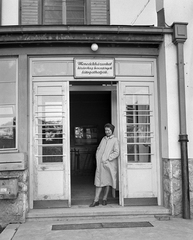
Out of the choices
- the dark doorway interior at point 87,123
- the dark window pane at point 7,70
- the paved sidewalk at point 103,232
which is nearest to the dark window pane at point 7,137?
the dark window pane at point 7,70

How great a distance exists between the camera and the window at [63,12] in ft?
20.6

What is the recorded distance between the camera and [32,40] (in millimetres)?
5645

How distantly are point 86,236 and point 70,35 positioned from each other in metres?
3.89

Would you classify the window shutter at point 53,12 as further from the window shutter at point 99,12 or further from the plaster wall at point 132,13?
the plaster wall at point 132,13

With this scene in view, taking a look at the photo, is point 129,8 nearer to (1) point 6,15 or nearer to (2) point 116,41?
(2) point 116,41

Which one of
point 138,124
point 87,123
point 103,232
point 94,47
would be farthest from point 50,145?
point 87,123

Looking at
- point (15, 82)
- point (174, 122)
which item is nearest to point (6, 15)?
point (15, 82)

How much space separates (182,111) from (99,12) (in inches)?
118

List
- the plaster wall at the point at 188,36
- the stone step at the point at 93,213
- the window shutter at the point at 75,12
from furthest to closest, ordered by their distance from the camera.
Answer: the window shutter at the point at 75,12 < the plaster wall at the point at 188,36 < the stone step at the point at 93,213

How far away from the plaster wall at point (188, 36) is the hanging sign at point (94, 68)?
1.28 m

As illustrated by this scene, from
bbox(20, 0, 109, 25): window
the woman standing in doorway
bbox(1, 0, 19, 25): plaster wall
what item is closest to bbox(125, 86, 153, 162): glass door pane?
the woman standing in doorway

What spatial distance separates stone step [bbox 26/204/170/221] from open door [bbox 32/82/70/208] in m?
0.29

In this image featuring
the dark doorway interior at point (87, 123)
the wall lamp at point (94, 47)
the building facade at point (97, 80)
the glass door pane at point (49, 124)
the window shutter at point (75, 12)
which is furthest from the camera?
the dark doorway interior at point (87, 123)

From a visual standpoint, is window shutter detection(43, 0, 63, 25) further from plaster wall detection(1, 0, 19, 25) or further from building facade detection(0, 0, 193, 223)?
plaster wall detection(1, 0, 19, 25)
